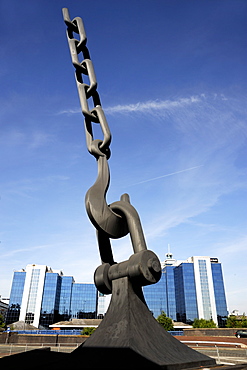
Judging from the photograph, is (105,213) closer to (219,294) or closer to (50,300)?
(50,300)

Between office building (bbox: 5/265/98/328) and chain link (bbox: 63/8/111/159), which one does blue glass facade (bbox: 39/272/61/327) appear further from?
chain link (bbox: 63/8/111/159)

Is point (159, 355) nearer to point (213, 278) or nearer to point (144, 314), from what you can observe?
point (144, 314)

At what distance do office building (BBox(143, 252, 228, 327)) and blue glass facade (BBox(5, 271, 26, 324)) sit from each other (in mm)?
28443

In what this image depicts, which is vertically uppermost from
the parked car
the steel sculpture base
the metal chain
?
the metal chain

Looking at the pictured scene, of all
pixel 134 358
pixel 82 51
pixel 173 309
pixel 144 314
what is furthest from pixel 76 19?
pixel 173 309

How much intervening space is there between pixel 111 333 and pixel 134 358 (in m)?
0.72

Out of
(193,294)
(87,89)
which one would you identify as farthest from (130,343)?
(193,294)

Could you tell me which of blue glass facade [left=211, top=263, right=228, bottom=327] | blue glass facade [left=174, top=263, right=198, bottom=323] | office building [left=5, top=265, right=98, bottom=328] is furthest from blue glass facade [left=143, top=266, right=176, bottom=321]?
office building [left=5, top=265, right=98, bottom=328]

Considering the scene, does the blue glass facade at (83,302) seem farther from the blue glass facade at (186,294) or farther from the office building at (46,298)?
the blue glass facade at (186,294)

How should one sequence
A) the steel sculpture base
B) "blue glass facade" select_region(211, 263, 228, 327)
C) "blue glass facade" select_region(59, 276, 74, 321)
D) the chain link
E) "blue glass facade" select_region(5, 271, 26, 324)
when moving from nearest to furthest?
the steel sculpture base, the chain link, "blue glass facade" select_region(5, 271, 26, 324), "blue glass facade" select_region(211, 263, 228, 327), "blue glass facade" select_region(59, 276, 74, 321)

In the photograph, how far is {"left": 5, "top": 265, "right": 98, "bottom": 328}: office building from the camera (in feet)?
198

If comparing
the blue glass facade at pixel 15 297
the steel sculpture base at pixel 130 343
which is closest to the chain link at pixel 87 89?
the steel sculpture base at pixel 130 343

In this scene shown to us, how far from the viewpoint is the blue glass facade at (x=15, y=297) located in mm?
59938

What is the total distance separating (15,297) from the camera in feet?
202
